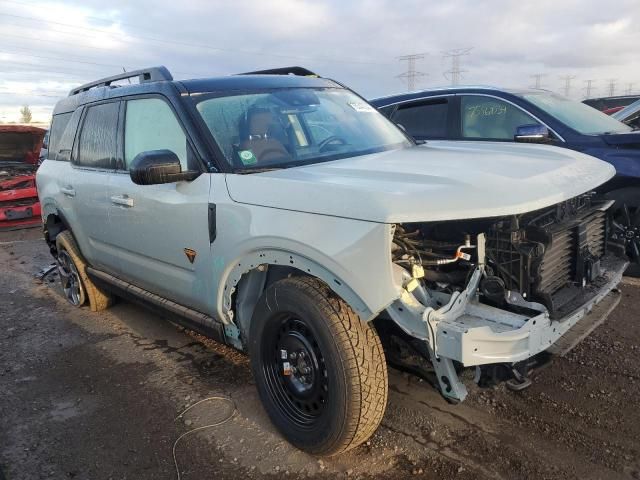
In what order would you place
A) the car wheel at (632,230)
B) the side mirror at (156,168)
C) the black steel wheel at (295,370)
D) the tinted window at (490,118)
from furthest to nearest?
1. the tinted window at (490,118)
2. the car wheel at (632,230)
3. the side mirror at (156,168)
4. the black steel wheel at (295,370)

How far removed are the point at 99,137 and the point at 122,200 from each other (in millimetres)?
889

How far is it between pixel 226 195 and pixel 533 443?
2.07 metres

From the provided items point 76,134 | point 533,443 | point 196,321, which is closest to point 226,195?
point 196,321

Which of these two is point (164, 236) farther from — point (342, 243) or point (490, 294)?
point (490, 294)

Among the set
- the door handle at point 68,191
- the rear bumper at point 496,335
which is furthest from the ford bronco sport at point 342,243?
the door handle at point 68,191

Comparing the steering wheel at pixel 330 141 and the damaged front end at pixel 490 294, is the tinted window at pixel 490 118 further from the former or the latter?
the damaged front end at pixel 490 294

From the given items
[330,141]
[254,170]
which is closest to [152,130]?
[254,170]

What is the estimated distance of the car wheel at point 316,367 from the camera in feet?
8.47

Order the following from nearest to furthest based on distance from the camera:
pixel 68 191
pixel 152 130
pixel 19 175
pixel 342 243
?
pixel 342 243 → pixel 152 130 → pixel 68 191 → pixel 19 175

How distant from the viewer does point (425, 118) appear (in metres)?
6.59

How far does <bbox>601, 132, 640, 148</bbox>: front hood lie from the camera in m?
5.31

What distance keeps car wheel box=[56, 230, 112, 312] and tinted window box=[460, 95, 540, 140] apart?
417 centimetres

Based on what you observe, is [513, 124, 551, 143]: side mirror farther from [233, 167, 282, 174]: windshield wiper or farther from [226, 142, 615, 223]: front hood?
[233, 167, 282, 174]: windshield wiper

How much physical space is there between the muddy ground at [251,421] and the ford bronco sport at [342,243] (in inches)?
11.2
